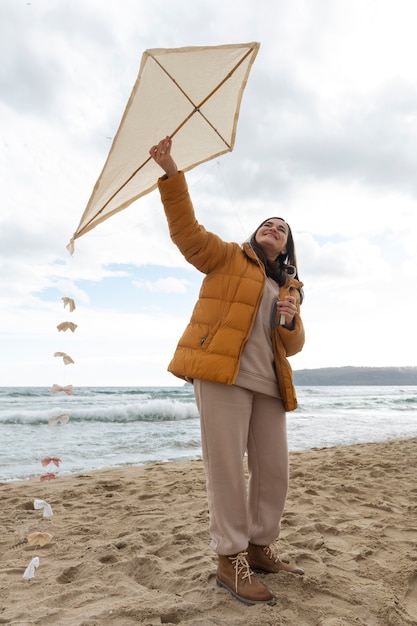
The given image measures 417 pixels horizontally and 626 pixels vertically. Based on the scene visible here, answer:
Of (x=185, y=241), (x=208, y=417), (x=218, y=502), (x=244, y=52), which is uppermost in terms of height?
(x=244, y=52)

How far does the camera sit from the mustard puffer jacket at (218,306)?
2.20 metres

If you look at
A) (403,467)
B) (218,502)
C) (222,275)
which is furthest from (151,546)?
(403,467)

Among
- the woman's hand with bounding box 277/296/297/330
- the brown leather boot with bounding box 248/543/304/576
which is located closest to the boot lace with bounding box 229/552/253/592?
Answer: the brown leather boot with bounding box 248/543/304/576

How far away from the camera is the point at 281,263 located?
2754mm

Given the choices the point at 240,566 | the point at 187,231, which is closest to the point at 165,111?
the point at 187,231

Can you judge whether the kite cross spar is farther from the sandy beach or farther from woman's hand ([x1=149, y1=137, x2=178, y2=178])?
the sandy beach

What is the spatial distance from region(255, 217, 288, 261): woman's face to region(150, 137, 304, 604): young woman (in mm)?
31

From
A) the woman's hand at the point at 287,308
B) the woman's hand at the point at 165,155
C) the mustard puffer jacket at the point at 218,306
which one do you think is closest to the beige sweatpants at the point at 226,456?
the mustard puffer jacket at the point at 218,306

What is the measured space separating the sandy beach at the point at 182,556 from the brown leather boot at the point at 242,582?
5 cm

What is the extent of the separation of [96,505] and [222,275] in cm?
304

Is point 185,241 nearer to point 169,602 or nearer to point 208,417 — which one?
point 208,417

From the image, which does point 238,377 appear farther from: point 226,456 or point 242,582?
point 242,582

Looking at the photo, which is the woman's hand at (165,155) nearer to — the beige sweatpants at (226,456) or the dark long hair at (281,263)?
the dark long hair at (281,263)

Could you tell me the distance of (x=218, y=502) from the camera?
7.32 ft
